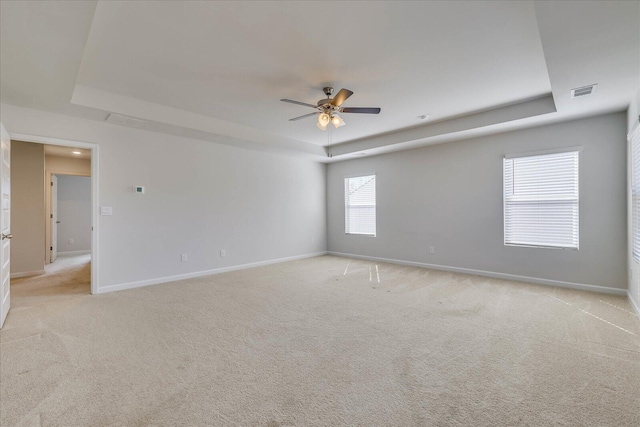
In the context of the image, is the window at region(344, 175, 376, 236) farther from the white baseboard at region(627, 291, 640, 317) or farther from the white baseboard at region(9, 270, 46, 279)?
the white baseboard at region(9, 270, 46, 279)

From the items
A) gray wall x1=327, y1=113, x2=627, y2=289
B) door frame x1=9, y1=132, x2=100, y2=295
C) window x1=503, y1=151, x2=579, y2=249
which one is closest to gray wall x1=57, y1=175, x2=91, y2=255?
door frame x1=9, y1=132, x2=100, y2=295

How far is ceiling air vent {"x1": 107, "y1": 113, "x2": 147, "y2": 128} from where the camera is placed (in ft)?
12.8

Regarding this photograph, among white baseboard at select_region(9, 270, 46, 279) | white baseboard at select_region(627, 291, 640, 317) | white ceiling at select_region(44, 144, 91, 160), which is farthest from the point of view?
white ceiling at select_region(44, 144, 91, 160)

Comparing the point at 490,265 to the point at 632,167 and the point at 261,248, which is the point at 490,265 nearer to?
the point at 632,167

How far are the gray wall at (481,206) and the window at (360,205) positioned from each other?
0.57 ft

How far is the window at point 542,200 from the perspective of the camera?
13.9ft

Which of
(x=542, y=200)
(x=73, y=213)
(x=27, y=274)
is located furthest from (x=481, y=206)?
(x=73, y=213)

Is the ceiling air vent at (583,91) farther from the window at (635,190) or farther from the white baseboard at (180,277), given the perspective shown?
the white baseboard at (180,277)

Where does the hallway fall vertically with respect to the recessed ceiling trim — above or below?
below

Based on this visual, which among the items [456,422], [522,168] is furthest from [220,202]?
[522,168]

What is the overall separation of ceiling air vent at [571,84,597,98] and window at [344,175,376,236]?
382 cm

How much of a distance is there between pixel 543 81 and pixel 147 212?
575cm

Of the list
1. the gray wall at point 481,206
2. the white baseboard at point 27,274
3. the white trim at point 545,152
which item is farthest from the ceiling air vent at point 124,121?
the white trim at point 545,152

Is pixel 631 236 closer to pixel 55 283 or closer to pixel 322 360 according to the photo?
pixel 322 360
